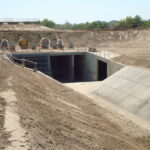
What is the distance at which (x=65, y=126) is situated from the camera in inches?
575

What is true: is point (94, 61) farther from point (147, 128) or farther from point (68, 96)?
point (147, 128)

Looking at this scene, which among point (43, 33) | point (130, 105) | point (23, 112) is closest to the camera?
point (23, 112)

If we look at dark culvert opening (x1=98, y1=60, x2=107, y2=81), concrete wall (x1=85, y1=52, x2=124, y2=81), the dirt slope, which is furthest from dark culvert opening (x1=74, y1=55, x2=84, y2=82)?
the dirt slope

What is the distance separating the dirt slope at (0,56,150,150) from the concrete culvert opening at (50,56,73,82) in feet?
77.5

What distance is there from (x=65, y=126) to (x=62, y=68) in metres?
37.8

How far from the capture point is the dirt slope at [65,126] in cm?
1183

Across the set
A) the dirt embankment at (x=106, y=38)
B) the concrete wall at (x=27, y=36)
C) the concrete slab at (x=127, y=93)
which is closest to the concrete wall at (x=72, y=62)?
the dirt embankment at (x=106, y=38)

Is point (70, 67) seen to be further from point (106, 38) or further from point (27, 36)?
point (106, 38)

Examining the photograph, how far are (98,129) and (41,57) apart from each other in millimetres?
29839

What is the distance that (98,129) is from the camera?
16734 mm

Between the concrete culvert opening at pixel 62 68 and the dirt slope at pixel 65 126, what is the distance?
23.6 metres

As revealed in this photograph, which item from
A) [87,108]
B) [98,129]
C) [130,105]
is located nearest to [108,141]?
[98,129]

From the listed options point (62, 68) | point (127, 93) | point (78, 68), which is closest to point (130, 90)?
point (127, 93)

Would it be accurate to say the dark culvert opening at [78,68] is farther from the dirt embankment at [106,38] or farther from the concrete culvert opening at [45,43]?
the dirt embankment at [106,38]
